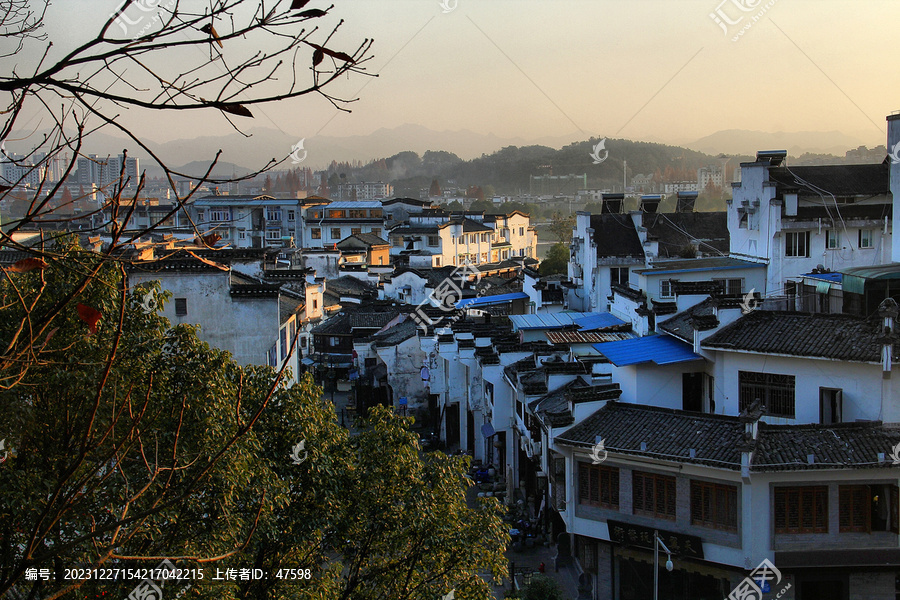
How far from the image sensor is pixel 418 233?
5206cm

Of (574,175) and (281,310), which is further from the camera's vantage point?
(574,175)

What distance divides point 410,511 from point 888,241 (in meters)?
18.7

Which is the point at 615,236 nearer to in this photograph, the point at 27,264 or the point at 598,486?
the point at 598,486

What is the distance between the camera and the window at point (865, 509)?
512 inches

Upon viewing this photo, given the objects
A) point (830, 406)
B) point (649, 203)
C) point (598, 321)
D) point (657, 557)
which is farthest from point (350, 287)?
point (657, 557)

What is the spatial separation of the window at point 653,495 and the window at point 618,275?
13977 millimetres

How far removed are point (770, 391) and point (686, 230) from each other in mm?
17967

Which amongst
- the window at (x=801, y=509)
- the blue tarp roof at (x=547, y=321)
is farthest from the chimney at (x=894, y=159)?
the blue tarp roof at (x=547, y=321)

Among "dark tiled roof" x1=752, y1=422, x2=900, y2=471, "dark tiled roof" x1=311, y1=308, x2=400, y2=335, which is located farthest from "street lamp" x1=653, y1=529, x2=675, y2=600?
"dark tiled roof" x1=311, y1=308, x2=400, y2=335

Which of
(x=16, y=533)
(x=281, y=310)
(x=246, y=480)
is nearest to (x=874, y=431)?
(x=246, y=480)

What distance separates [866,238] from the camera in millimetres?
22516

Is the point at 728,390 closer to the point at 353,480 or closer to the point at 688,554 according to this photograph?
the point at 688,554

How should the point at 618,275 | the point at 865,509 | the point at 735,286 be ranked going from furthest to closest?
the point at 618,275, the point at 735,286, the point at 865,509

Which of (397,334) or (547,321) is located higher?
(547,321)
